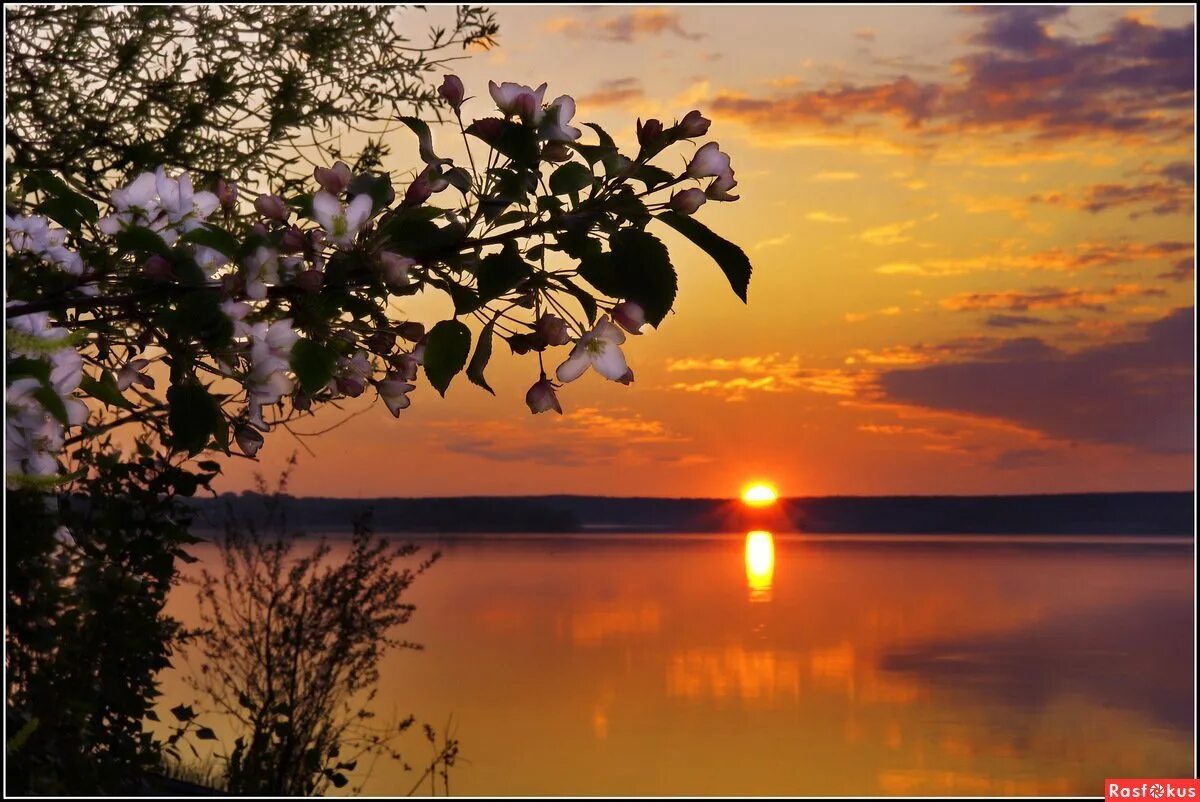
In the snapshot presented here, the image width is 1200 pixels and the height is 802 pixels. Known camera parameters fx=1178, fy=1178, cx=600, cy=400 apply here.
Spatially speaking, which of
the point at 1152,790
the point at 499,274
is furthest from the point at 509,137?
the point at 1152,790

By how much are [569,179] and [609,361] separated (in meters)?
0.25

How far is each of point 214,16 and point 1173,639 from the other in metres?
15.9

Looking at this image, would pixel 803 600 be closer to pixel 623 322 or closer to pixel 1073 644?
pixel 1073 644

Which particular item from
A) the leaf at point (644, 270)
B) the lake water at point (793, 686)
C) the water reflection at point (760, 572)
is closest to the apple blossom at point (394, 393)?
the leaf at point (644, 270)

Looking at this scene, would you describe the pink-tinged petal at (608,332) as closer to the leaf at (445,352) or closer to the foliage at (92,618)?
the leaf at (445,352)

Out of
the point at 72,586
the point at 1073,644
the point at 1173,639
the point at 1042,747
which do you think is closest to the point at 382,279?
the point at 72,586

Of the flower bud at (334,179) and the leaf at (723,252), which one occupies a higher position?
the flower bud at (334,179)

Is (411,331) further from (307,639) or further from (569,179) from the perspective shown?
(307,639)

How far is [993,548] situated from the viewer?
139 feet

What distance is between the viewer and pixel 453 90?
1.78 m

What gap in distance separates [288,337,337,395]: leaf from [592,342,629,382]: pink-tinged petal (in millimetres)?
355

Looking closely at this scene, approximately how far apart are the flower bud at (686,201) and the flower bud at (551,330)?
220 millimetres

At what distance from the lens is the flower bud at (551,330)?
159cm

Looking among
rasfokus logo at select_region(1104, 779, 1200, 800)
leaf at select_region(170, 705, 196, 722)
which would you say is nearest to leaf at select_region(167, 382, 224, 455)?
leaf at select_region(170, 705, 196, 722)
